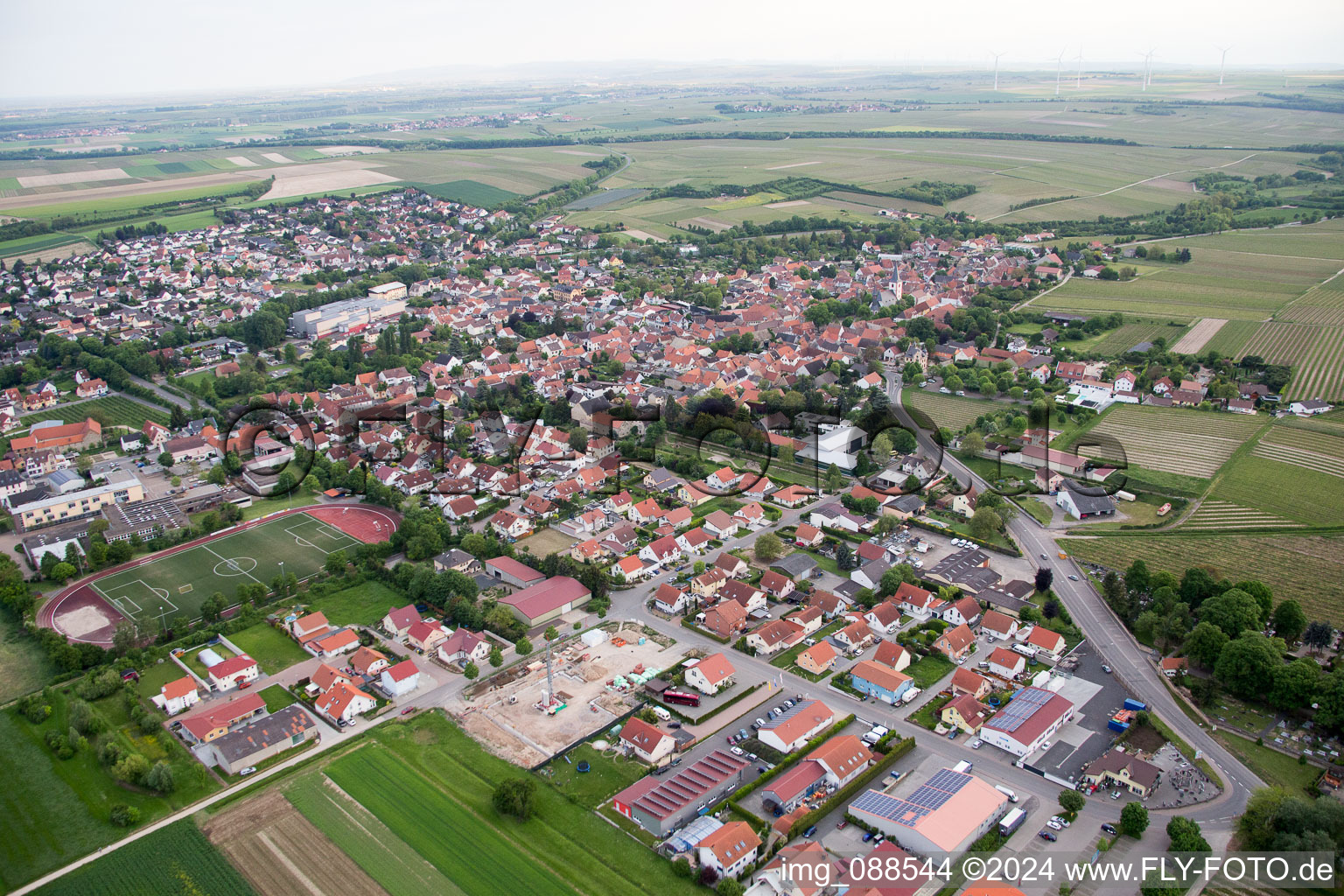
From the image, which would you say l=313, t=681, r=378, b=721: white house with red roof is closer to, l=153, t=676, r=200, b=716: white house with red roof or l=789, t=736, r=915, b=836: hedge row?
l=153, t=676, r=200, b=716: white house with red roof

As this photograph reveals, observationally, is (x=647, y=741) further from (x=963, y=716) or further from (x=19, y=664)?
(x=19, y=664)

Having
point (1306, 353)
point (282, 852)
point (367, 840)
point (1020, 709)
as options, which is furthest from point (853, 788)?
point (1306, 353)

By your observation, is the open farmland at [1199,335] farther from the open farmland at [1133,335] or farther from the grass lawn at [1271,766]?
the grass lawn at [1271,766]

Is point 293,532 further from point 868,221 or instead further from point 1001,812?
point 868,221

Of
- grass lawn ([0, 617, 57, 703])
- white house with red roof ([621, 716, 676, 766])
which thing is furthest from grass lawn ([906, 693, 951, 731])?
grass lawn ([0, 617, 57, 703])

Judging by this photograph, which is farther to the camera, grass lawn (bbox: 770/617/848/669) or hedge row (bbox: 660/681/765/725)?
grass lawn (bbox: 770/617/848/669)

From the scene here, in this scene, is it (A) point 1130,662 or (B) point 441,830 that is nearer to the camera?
(B) point 441,830

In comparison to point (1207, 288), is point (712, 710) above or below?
below
